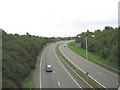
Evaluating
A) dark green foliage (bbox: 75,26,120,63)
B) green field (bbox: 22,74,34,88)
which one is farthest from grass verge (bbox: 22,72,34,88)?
dark green foliage (bbox: 75,26,120,63)

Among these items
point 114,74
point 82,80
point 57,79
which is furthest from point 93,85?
point 114,74

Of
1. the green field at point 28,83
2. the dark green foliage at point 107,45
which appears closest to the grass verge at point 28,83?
the green field at point 28,83

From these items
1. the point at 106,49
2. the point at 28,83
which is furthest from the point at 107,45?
the point at 28,83

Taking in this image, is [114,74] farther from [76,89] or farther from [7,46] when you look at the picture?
[7,46]

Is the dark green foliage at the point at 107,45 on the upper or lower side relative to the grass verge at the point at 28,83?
upper

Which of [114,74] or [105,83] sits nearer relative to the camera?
[105,83]

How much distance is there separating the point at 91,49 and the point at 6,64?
228 ft

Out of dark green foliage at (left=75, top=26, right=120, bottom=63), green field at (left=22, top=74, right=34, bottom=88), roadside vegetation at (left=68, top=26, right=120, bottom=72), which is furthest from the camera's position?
roadside vegetation at (left=68, top=26, right=120, bottom=72)

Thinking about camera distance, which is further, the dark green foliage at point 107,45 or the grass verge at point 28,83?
the dark green foliage at point 107,45

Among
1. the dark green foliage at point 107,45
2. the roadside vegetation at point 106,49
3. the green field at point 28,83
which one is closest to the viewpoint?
the green field at point 28,83

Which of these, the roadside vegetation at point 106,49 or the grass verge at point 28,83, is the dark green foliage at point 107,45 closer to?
the roadside vegetation at point 106,49

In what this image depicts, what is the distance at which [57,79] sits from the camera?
159 ft

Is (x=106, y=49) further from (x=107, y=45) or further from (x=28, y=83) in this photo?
(x=28, y=83)

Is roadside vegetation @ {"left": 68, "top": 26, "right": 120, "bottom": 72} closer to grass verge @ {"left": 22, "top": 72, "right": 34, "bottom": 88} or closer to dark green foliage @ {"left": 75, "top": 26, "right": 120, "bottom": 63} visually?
dark green foliage @ {"left": 75, "top": 26, "right": 120, "bottom": 63}
